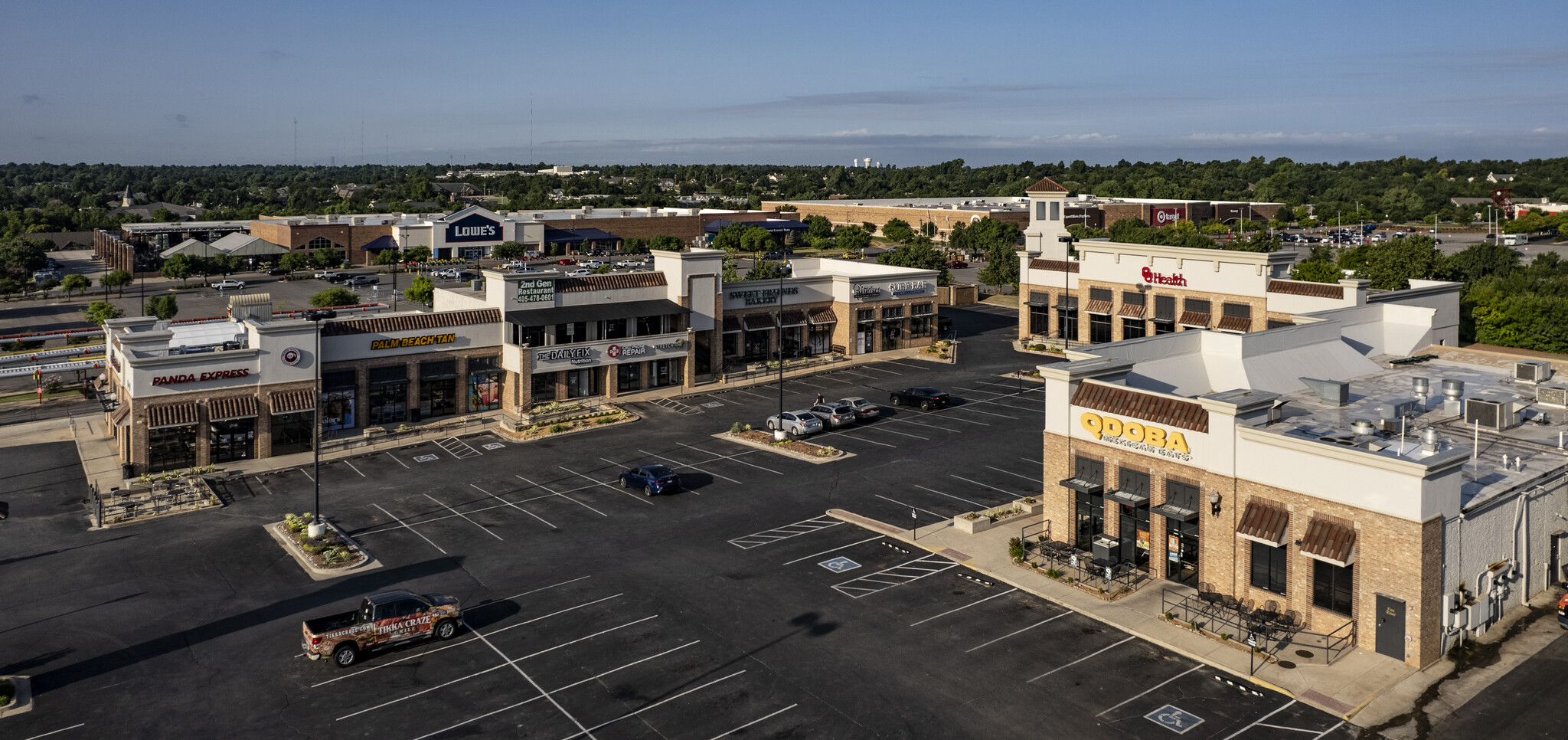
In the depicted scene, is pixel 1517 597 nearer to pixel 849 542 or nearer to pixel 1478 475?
pixel 1478 475

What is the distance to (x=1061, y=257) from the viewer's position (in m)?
92.4

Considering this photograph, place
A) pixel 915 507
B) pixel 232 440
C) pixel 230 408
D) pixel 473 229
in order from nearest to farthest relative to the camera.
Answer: pixel 915 507 → pixel 230 408 → pixel 232 440 → pixel 473 229

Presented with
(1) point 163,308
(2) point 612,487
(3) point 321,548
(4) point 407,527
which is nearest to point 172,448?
(4) point 407,527

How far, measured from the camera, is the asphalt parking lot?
27562 millimetres

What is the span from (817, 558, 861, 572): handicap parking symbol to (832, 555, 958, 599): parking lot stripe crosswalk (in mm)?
940

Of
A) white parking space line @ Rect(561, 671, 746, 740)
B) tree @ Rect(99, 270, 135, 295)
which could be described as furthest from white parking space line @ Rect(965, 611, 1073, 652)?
tree @ Rect(99, 270, 135, 295)

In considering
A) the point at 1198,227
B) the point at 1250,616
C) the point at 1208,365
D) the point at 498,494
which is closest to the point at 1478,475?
the point at 1250,616

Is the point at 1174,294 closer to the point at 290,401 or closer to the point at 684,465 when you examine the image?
the point at 684,465

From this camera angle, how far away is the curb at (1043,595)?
95.4ft

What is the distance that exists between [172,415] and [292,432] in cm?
573

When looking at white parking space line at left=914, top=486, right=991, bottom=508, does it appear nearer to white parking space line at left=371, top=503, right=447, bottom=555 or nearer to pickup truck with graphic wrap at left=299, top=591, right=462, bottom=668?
white parking space line at left=371, top=503, right=447, bottom=555

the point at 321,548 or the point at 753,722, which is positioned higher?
the point at 321,548

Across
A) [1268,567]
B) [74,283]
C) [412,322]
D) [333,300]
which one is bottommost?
[1268,567]

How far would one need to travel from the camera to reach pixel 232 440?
2138 inches
